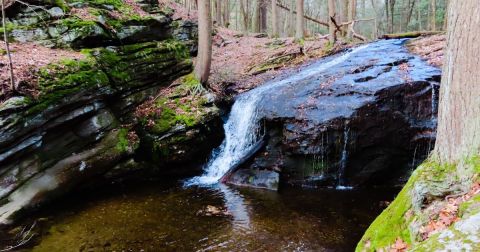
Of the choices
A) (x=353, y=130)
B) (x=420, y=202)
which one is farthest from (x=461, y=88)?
(x=353, y=130)

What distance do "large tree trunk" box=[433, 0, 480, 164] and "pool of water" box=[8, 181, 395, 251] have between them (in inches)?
119

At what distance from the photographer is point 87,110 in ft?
32.4

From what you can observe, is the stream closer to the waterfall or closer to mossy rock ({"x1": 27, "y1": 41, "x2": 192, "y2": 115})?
the waterfall

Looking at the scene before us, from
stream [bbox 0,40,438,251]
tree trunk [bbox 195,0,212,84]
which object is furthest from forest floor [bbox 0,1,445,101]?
stream [bbox 0,40,438,251]

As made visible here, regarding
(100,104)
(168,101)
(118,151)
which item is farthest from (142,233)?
(168,101)

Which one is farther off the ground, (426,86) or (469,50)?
(469,50)

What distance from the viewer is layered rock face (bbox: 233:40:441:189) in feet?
32.8

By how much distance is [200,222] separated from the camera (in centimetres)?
815

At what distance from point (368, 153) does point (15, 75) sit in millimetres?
9195

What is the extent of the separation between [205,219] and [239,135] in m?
4.40

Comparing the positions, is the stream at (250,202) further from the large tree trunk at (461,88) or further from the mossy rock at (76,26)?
the mossy rock at (76,26)

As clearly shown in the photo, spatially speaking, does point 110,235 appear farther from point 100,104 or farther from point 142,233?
point 100,104

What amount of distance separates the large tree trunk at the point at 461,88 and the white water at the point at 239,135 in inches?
273

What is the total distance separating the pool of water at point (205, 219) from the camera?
711 cm
